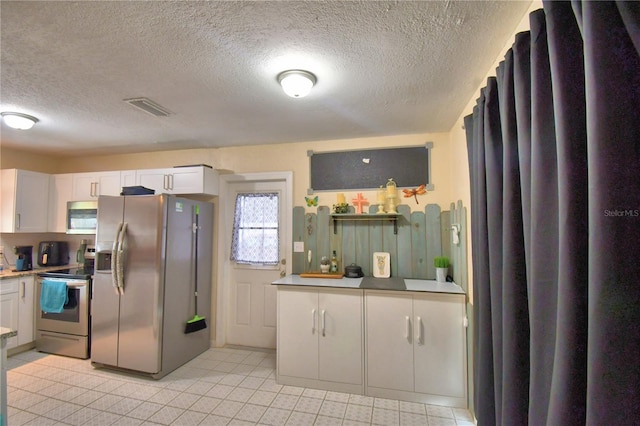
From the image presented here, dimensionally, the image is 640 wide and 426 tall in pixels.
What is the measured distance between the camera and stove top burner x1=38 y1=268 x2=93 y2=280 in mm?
3068

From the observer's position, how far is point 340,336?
8.04 ft

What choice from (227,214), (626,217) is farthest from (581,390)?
(227,214)

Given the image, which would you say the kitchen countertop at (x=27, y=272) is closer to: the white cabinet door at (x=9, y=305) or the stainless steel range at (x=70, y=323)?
the white cabinet door at (x=9, y=305)

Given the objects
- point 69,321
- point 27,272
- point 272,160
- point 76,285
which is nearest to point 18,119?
point 76,285

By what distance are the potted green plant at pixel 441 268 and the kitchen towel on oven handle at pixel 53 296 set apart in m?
3.91

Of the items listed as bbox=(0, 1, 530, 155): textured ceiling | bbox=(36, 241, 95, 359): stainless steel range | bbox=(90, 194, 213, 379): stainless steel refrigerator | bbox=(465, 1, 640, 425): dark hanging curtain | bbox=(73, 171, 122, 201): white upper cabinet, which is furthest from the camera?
bbox=(73, 171, 122, 201): white upper cabinet

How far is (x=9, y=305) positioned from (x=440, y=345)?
14.4 ft

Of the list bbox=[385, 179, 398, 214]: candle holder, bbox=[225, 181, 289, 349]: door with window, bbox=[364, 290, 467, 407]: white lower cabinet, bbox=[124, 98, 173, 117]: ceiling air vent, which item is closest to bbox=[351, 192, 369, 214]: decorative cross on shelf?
bbox=[385, 179, 398, 214]: candle holder

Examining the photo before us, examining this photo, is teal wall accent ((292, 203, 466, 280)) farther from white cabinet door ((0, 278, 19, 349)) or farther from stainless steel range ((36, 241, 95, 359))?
white cabinet door ((0, 278, 19, 349))

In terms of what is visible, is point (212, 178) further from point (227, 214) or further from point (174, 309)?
point (174, 309)

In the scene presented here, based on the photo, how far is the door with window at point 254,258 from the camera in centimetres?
330

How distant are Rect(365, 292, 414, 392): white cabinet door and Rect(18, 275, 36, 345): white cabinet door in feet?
12.5

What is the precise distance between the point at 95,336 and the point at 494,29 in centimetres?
404

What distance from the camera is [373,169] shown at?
3.04 metres
